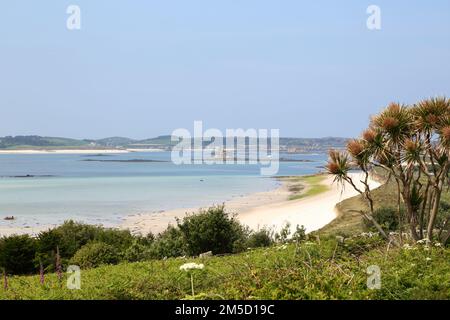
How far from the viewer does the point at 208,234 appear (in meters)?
17.0

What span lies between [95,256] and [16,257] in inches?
112

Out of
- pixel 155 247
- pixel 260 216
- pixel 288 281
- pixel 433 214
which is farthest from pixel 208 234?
pixel 260 216

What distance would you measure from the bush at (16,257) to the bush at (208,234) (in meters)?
4.93

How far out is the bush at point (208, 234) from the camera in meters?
17.0

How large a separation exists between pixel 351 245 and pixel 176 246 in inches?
262

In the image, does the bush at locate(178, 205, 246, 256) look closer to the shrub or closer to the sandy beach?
the shrub

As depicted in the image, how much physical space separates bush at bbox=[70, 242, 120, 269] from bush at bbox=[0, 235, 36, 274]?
211cm

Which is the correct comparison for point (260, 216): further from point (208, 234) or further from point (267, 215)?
point (208, 234)

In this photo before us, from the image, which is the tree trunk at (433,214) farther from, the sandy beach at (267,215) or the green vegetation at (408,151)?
the sandy beach at (267,215)

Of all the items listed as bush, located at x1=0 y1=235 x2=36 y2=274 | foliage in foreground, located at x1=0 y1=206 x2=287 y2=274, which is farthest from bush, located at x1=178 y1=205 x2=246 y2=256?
bush, located at x1=0 y1=235 x2=36 y2=274

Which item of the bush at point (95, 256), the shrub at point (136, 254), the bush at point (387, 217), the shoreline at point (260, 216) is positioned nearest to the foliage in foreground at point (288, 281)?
the bush at point (95, 256)

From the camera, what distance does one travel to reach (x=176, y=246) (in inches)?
680

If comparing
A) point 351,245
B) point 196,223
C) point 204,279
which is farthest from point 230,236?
point 204,279
